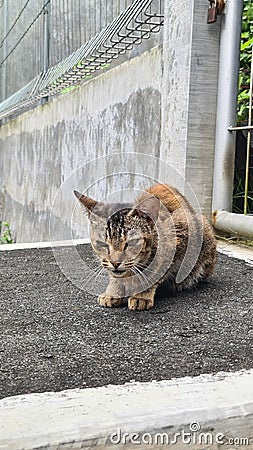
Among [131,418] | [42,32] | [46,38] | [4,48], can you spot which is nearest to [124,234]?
[131,418]

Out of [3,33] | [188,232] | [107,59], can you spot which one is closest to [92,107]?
[107,59]

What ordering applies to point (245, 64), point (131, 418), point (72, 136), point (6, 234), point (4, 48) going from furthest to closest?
point (4, 48) < point (6, 234) < point (72, 136) < point (245, 64) < point (131, 418)

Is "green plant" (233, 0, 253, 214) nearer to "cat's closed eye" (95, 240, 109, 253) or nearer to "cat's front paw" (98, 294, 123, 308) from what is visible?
"cat's front paw" (98, 294, 123, 308)

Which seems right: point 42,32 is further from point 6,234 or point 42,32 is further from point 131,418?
point 131,418

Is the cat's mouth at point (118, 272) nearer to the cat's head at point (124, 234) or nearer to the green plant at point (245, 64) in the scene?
the cat's head at point (124, 234)

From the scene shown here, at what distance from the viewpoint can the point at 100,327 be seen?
5.45ft

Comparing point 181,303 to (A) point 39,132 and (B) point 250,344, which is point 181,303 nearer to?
(B) point 250,344

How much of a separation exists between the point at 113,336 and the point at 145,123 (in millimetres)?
2179

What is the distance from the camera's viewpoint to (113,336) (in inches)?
61.7

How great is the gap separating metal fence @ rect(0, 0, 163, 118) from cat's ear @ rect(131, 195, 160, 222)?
1681 mm

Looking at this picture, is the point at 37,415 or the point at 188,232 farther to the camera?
the point at 188,232

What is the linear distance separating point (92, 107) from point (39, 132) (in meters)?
1.94

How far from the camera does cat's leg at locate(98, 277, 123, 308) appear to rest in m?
1.88
